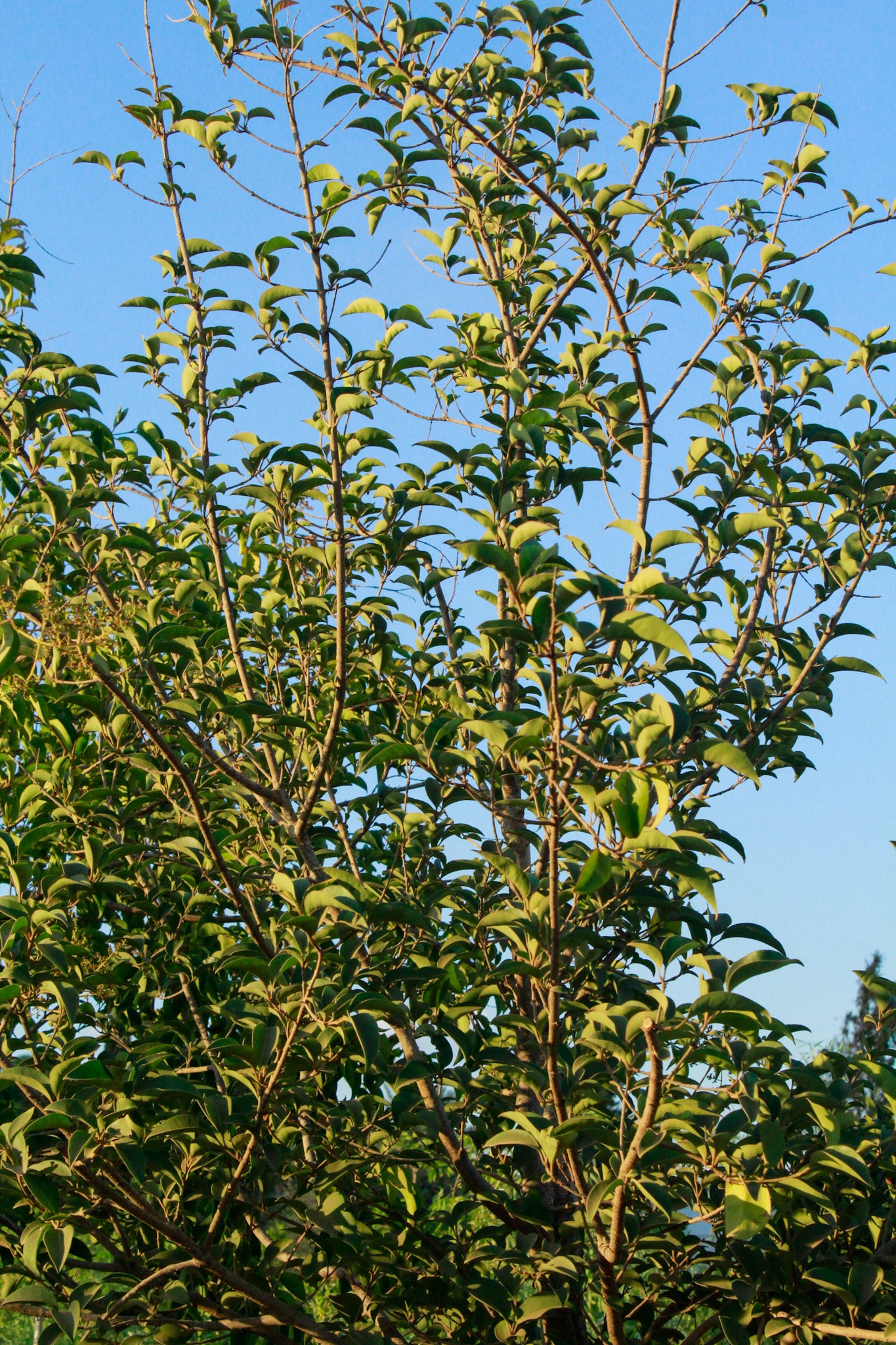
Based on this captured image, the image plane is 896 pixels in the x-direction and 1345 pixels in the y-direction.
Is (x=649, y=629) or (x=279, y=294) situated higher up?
(x=279, y=294)

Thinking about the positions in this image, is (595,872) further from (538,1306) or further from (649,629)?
(538,1306)

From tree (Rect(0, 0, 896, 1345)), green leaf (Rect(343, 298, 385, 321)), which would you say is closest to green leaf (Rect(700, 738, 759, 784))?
tree (Rect(0, 0, 896, 1345))

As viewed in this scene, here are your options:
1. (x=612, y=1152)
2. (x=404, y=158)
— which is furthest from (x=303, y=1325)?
(x=404, y=158)

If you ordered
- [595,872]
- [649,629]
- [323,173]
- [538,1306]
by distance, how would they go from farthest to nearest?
[323,173]
[538,1306]
[595,872]
[649,629]

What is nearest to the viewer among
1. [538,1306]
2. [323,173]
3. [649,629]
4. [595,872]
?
[649,629]

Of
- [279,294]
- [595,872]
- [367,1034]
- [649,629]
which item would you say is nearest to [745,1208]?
[595,872]

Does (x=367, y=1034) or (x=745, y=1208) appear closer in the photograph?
(x=745, y=1208)

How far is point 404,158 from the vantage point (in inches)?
130

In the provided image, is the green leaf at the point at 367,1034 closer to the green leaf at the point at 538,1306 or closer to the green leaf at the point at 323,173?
the green leaf at the point at 538,1306

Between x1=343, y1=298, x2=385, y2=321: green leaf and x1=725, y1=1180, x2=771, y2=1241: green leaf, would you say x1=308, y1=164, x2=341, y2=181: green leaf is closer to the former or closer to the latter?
x1=343, y1=298, x2=385, y2=321: green leaf

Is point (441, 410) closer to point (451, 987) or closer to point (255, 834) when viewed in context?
point (255, 834)

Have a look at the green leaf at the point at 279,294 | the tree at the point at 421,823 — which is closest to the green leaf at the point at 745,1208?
the tree at the point at 421,823

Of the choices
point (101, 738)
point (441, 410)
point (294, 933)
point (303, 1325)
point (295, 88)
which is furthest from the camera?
point (441, 410)

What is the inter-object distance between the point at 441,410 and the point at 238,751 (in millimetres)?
1346
